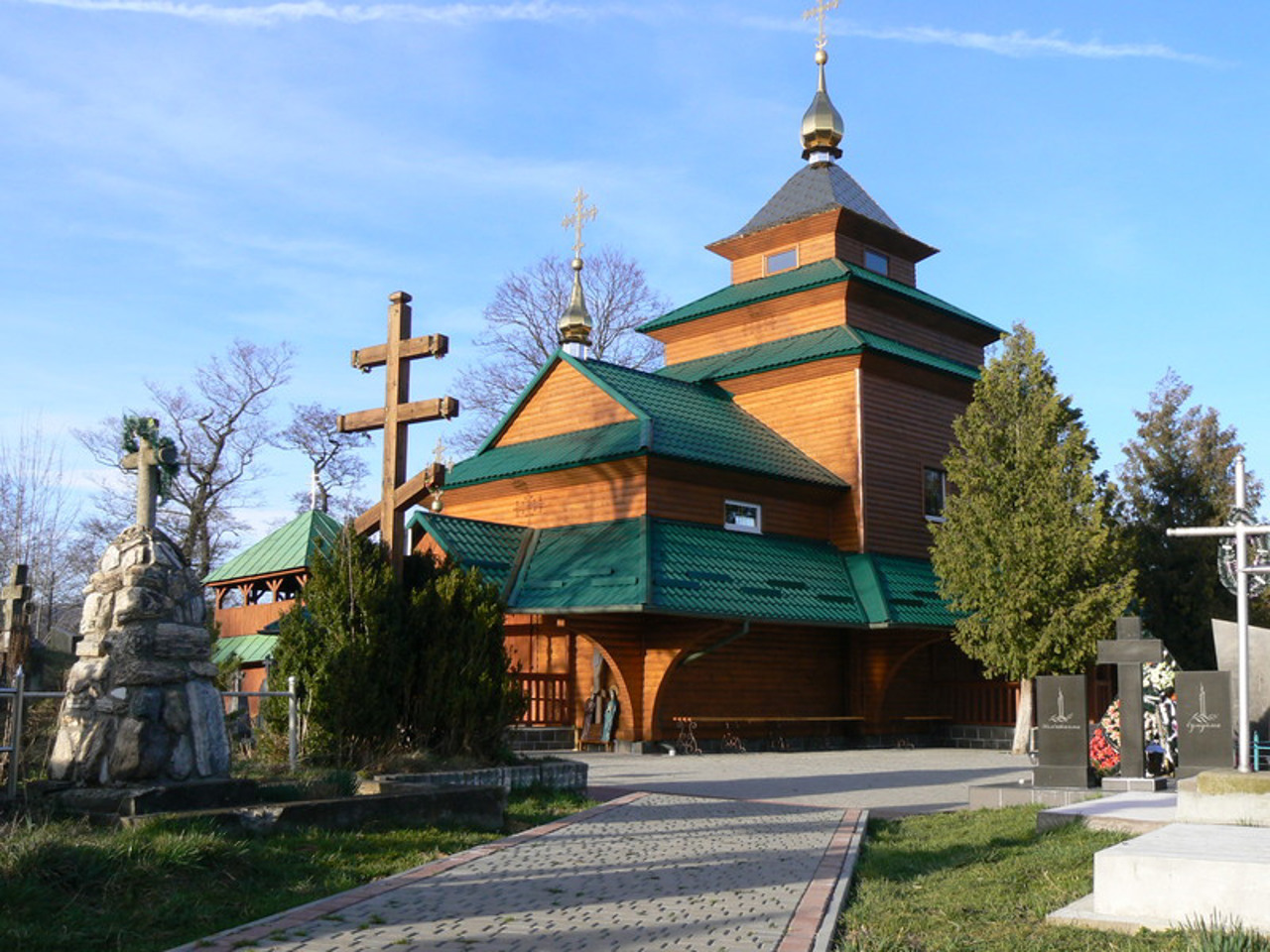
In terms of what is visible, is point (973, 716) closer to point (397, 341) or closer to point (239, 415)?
point (397, 341)

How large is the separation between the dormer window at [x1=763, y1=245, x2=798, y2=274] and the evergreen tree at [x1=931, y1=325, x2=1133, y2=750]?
6520 mm

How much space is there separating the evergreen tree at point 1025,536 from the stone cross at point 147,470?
15.5 metres

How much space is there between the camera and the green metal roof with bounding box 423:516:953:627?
1916cm

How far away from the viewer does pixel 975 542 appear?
70.2 feet

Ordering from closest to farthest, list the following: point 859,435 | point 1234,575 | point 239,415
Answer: point 1234,575 → point 859,435 → point 239,415

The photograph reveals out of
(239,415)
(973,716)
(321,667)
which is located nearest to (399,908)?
(321,667)

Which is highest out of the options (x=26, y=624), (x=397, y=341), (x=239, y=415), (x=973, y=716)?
(x=239, y=415)

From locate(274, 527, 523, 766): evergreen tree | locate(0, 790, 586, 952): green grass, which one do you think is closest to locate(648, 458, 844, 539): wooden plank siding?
locate(274, 527, 523, 766): evergreen tree

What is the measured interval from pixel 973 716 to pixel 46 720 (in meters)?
18.7

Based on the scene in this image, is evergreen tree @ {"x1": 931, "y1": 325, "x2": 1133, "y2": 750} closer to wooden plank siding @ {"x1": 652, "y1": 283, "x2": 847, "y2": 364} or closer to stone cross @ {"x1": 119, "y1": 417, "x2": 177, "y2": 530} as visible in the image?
wooden plank siding @ {"x1": 652, "y1": 283, "x2": 847, "y2": 364}

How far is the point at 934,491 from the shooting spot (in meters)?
25.4

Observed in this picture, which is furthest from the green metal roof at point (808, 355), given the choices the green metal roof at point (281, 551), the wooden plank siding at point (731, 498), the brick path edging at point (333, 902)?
the brick path edging at point (333, 902)

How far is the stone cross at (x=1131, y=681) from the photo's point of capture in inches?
490

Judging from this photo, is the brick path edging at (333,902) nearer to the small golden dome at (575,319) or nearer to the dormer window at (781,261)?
the dormer window at (781,261)
